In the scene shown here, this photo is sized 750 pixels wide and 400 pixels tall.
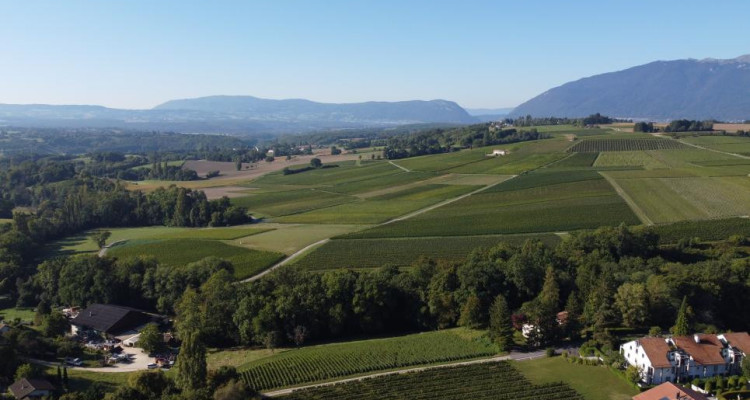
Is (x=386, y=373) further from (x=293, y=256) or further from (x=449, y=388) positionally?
(x=293, y=256)

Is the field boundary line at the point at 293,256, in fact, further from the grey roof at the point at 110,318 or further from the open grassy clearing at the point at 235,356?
the open grassy clearing at the point at 235,356

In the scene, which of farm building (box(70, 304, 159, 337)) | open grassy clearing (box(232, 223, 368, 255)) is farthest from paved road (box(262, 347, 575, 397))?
open grassy clearing (box(232, 223, 368, 255))

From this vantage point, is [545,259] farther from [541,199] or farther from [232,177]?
[232,177]

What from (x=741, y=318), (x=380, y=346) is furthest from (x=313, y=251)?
(x=741, y=318)

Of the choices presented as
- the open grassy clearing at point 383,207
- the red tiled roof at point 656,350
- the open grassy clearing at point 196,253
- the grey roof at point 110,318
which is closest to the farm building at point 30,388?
the grey roof at point 110,318

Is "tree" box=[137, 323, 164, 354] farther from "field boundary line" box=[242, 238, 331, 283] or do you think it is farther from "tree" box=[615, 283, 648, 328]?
"tree" box=[615, 283, 648, 328]

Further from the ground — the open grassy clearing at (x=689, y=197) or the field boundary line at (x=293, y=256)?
the open grassy clearing at (x=689, y=197)
